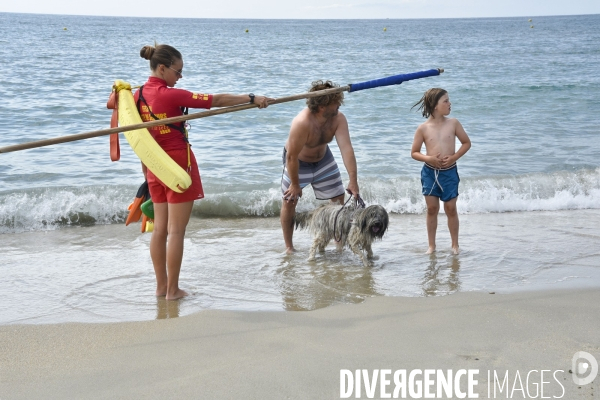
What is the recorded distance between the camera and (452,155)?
20.6 ft

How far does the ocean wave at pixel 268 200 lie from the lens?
8.54m

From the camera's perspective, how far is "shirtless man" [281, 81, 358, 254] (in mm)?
5816

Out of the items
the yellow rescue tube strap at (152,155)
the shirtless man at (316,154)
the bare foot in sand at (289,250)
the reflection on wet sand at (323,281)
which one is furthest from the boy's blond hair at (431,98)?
the yellow rescue tube strap at (152,155)

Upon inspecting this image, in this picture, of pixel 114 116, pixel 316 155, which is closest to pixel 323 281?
pixel 316 155

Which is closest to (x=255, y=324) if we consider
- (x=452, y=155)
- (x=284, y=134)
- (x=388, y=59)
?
(x=452, y=155)

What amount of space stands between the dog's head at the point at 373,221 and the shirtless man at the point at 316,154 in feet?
0.75

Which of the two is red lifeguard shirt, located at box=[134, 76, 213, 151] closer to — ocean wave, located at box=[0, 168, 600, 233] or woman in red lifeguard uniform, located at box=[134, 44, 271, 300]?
woman in red lifeguard uniform, located at box=[134, 44, 271, 300]

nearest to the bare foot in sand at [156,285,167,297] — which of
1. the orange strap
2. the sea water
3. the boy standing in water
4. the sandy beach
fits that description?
the sea water

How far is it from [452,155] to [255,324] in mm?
2931

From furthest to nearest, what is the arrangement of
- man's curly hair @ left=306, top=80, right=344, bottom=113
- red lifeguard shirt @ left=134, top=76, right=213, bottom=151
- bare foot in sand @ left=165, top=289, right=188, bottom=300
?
man's curly hair @ left=306, top=80, right=344, bottom=113 → bare foot in sand @ left=165, top=289, right=188, bottom=300 → red lifeguard shirt @ left=134, top=76, right=213, bottom=151

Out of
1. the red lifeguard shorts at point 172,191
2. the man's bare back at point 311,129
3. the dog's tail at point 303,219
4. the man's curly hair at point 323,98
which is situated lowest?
the dog's tail at point 303,219

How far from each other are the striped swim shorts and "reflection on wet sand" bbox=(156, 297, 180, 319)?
1843mm

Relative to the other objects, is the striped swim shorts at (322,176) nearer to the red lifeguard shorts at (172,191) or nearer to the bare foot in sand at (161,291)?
the red lifeguard shorts at (172,191)

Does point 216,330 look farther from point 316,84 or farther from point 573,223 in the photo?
point 573,223
